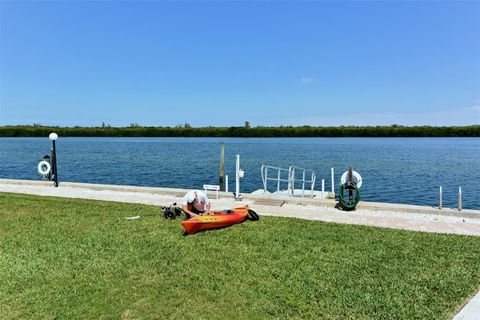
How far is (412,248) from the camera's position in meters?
6.63

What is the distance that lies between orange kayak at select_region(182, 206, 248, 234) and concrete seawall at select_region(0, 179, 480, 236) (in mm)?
1504

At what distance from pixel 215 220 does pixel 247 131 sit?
99.7 meters

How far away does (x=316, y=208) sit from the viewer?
34.9ft

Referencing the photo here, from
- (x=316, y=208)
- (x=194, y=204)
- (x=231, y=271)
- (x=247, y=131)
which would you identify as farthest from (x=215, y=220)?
(x=247, y=131)

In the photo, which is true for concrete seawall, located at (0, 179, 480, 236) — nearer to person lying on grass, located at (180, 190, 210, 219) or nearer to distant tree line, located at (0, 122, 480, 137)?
person lying on grass, located at (180, 190, 210, 219)

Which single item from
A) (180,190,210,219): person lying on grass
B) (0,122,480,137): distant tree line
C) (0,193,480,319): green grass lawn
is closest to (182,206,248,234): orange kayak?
(0,193,480,319): green grass lawn

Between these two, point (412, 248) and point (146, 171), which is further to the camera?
point (146, 171)

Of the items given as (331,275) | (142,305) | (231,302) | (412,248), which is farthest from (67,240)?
(412,248)

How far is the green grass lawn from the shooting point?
14.0 feet

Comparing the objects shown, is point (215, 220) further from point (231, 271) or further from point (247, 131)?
point (247, 131)

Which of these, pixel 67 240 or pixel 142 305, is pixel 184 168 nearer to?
pixel 67 240

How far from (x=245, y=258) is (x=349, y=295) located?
1877 mm

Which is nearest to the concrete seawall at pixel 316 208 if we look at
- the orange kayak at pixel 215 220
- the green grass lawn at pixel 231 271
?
the green grass lawn at pixel 231 271

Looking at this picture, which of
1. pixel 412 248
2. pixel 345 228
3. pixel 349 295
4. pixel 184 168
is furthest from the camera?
pixel 184 168
